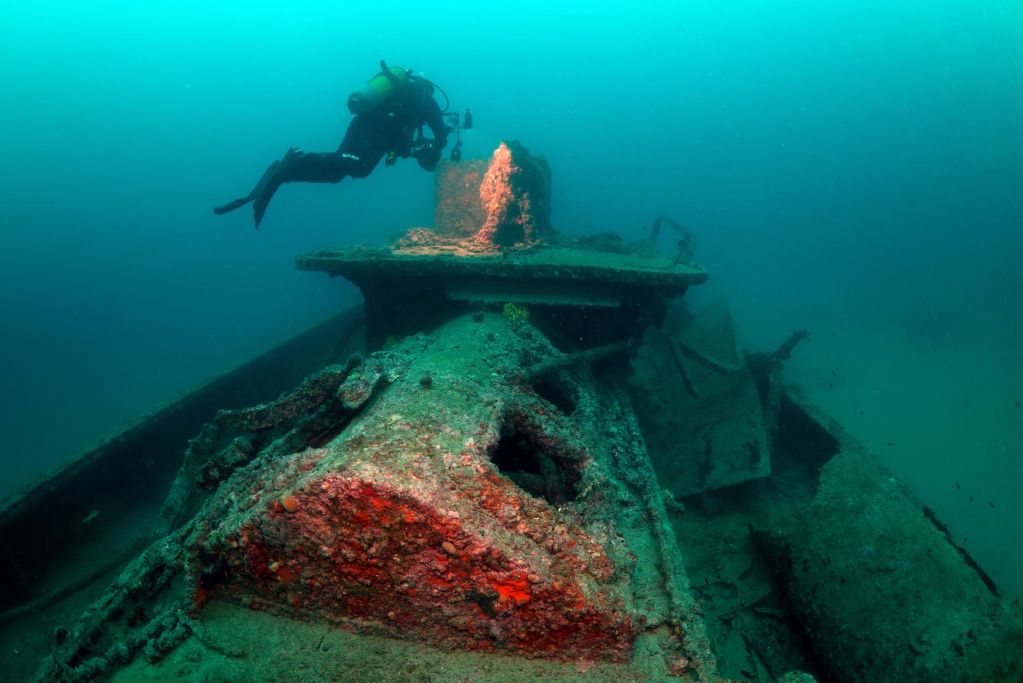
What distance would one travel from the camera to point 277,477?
1946 millimetres

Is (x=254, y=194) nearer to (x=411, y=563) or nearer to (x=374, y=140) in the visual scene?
(x=374, y=140)

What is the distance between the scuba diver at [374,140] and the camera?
243 inches

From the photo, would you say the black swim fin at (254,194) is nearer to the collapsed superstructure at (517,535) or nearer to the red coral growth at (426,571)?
the collapsed superstructure at (517,535)

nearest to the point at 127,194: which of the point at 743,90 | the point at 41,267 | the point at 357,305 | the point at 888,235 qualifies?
the point at 41,267

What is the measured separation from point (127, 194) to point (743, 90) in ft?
405

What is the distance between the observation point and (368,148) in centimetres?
666

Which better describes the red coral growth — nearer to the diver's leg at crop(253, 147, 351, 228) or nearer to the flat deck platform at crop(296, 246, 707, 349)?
the flat deck platform at crop(296, 246, 707, 349)

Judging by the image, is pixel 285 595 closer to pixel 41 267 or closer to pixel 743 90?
pixel 41 267

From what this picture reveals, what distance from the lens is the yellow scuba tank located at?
6.25 meters

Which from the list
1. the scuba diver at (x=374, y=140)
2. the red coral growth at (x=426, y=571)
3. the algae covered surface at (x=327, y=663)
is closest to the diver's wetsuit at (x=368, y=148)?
the scuba diver at (x=374, y=140)

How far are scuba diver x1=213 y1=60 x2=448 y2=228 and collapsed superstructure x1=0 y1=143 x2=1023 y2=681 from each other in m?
1.75

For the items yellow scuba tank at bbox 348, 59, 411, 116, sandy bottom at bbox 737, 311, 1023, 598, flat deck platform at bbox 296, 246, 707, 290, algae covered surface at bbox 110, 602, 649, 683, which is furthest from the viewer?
sandy bottom at bbox 737, 311, 1023, 598

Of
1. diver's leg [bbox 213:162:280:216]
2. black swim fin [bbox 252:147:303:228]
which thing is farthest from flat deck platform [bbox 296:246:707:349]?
diver's leg [bbox 213:162:280:216]

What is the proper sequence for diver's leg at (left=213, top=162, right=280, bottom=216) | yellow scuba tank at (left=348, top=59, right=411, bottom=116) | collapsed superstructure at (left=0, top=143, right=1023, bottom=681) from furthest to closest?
yellow scuba tank at (left=348, top=59, right=411, bottom=116) < diver's leg at (left=213, top=162, right=280, bottom=216) < collapsed superstructure at (left=0, top=143, right=1023, bottom=681)
